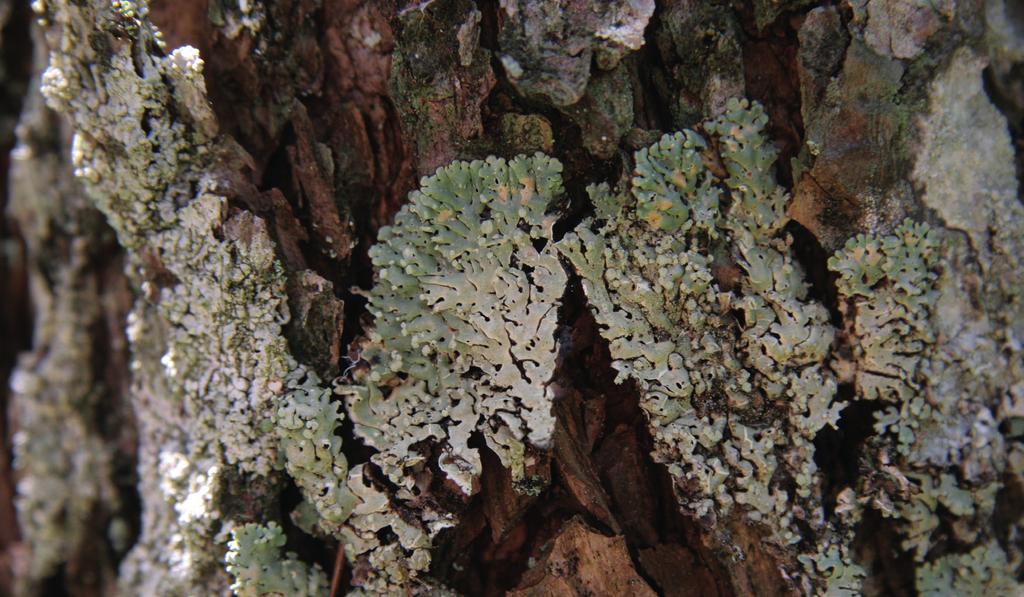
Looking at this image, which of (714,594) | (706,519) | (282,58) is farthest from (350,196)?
(714,594)

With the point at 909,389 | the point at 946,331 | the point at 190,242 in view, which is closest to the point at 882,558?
the point at 909,389

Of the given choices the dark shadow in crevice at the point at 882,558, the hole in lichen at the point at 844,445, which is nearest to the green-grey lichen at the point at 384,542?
the hole in lichen at the point at 844,445

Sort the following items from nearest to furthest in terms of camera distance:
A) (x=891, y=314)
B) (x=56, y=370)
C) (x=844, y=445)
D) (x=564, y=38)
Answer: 1. (x=564, y=38)
2. (x=891, y=314)
3. (x=844, y=445)
4. (x=56, y=370)

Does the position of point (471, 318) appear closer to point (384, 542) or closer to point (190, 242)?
point (384, 542)

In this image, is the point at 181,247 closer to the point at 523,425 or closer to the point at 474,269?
the point at 474,269

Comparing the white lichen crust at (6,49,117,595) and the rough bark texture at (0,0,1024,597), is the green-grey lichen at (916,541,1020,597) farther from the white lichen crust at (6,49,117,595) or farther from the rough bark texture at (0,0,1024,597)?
the white lichen crust at (6,49,117,595)

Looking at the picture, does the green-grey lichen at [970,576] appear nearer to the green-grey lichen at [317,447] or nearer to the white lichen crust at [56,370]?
the green-grey lichen at [317,447]

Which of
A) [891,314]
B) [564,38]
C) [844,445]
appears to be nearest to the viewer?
[564,38]

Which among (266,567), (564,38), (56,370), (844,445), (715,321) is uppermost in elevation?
(564,38)
